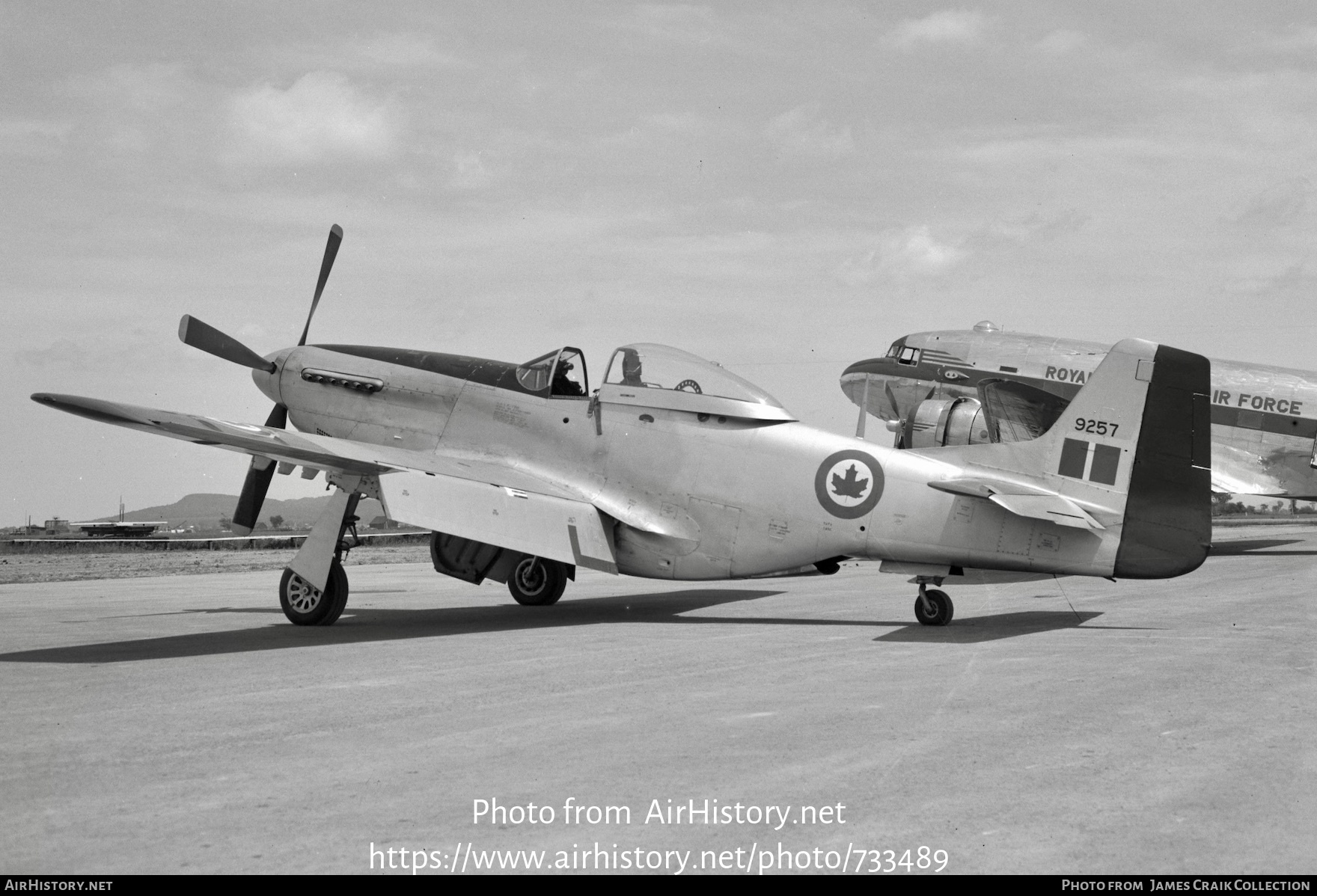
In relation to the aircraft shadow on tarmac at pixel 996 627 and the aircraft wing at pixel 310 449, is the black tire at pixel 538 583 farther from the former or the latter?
the aircraft shadow on tarmac at pixel 996 627

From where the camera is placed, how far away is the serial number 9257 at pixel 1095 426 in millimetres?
11610

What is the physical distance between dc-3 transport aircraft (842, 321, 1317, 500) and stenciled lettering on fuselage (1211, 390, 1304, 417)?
18mm

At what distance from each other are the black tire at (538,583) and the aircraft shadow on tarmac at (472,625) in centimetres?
15

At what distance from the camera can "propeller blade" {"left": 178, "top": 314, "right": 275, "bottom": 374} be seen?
14812 millimetres

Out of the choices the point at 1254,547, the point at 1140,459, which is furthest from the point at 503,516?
the point at 1254,547

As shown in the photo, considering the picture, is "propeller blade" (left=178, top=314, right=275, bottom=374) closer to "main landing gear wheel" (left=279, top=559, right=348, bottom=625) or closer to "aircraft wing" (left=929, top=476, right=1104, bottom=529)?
"main landing gear wheel" (left=279, top=559, right=348, bottom=625)

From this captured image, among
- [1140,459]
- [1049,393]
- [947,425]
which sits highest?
[1049,393]

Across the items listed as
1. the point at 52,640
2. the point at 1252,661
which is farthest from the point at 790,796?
the point at 52,640

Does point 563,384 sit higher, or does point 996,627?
point 563,384

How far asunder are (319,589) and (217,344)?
437 centimetres

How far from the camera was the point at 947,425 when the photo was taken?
23.2m

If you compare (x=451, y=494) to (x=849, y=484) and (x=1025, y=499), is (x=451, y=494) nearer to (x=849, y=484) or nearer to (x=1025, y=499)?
(x=849, y=484)

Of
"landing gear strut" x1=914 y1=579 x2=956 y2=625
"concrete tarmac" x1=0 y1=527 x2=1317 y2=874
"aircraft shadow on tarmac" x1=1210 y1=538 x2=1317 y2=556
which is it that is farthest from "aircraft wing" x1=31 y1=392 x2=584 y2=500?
"aircraft shadow on tarmac" x1=1210 y1=538 x2=1317 y2=556

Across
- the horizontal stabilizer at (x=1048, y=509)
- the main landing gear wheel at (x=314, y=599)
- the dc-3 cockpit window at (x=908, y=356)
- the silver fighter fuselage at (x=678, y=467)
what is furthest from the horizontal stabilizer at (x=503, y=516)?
the dc-3 cockpit window at (x=908, y=356)
